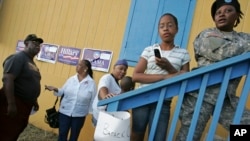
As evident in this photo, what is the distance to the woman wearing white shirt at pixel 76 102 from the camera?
398cm

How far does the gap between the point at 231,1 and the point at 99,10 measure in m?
3.44

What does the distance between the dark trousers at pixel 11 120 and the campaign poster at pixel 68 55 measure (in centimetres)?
184

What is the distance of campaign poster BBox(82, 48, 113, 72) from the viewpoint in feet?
16.1

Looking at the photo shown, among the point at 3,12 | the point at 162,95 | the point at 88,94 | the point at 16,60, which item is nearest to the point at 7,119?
the point at 16,60

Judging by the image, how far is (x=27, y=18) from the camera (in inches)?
256

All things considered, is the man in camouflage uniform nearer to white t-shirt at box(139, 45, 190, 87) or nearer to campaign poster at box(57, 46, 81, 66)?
white t-shirt at box(139, 45, 190, 87)

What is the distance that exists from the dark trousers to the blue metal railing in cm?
179

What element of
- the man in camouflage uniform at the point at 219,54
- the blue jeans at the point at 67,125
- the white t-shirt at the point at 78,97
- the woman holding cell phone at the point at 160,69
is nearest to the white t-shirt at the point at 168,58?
the woman holding cell phone at the point at 160,69

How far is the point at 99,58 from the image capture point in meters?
5.05

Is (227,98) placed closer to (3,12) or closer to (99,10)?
(99,10)

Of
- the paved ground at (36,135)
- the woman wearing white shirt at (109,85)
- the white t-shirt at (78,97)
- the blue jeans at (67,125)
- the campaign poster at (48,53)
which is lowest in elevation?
the paved ground at (36,135)

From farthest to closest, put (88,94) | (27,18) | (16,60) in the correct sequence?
(27,18), (88,94), (16,60)

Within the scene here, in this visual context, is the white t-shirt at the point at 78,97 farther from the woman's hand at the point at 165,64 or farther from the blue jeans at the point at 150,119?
the woman's hand at the point at 165,64

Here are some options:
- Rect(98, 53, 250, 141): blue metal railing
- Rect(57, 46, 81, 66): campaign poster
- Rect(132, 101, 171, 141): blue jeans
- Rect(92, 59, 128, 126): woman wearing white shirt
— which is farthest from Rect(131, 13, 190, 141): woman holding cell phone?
Rect(57, 46, 81, 66): campaign poster
